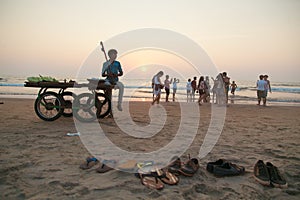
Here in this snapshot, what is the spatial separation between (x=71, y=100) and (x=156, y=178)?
4706 millimetres

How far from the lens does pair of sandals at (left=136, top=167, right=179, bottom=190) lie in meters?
2.74

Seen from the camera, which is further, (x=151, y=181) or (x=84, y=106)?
(x=84, y=106)

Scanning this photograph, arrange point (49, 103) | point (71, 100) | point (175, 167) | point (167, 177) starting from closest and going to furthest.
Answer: point (167, 177) → point (175, 167) → point (49, 103) → point (71, 100)

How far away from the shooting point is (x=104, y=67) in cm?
694

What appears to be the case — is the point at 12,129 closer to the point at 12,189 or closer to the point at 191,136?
the point at 12,189

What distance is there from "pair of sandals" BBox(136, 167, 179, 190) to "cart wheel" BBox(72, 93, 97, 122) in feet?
13.0

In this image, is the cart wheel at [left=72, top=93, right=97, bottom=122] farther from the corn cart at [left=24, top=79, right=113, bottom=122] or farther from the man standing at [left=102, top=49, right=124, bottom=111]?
the man standing at [left=102, top=49, right=124, bottom=111]

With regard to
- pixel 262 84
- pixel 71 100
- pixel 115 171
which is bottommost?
pixel 115 171

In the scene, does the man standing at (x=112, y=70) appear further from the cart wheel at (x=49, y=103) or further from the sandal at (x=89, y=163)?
the sandal at (x=89, y=163)

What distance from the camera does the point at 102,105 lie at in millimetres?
6895

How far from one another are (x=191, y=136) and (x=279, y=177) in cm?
259

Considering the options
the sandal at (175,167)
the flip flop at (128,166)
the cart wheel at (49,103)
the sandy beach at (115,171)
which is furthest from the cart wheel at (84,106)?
the sandal at (175,167)

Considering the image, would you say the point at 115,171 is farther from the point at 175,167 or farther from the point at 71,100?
the point at 71,100

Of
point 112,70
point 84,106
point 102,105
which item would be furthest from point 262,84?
point 84,106
